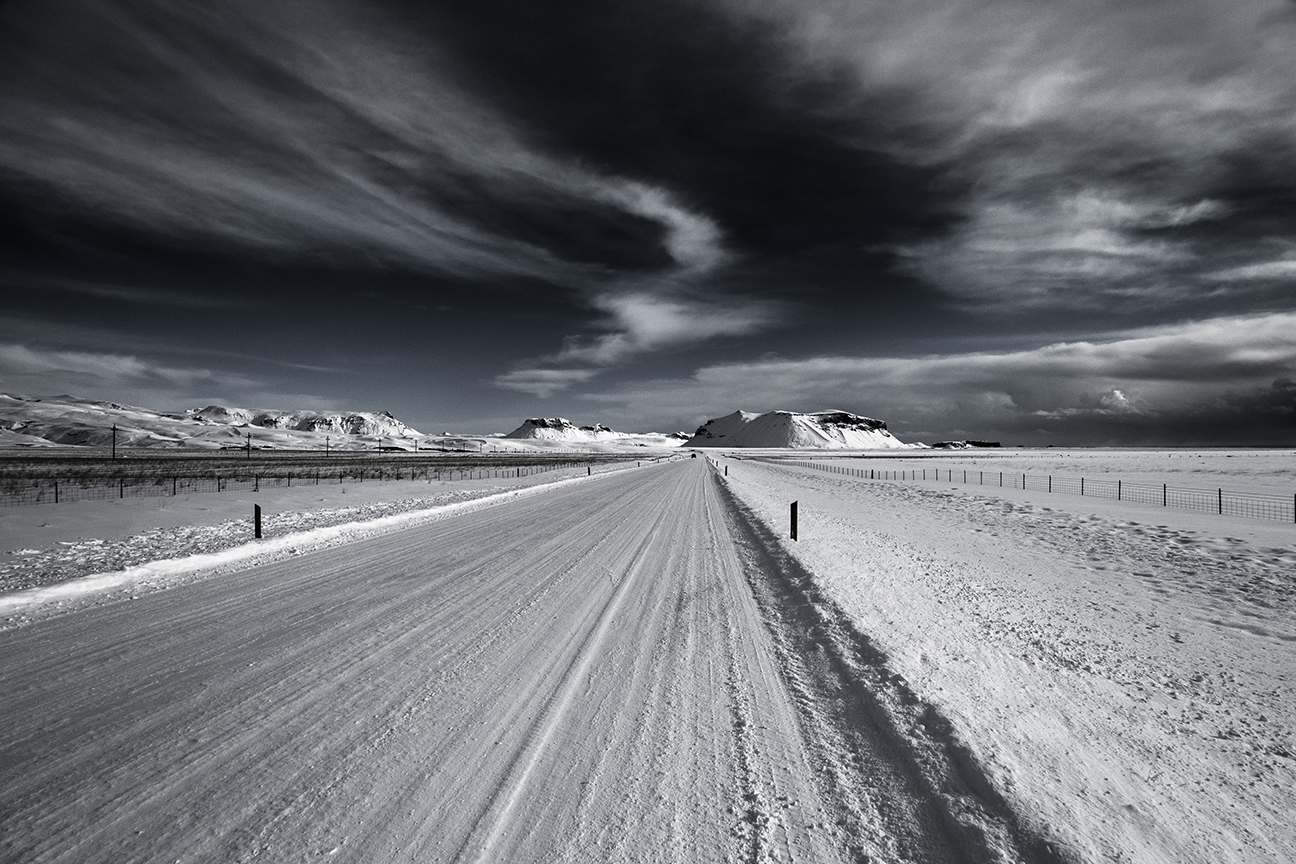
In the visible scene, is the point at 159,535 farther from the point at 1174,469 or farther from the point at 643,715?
the point at 1174,469

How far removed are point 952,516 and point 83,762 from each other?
20809 mm

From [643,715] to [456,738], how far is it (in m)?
1.38

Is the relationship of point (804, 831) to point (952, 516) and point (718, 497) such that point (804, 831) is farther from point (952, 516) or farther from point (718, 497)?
point (718, 497)

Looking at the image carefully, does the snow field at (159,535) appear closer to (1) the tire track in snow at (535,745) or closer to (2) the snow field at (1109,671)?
(1) the tire track in snow at (535,745)

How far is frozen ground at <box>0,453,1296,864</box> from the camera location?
2.97m

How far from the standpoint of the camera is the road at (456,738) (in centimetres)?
291

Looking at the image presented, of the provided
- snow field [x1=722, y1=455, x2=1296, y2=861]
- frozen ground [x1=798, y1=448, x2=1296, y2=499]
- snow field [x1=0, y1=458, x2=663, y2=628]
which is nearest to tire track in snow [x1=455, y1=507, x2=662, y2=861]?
snow field [x1=722, y1=455, x2=1296, y2=861]

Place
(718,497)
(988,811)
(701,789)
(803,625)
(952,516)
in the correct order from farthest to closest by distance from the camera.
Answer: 1. (718,497)
2. (952,516)
3. (803,625)
4. (701,789)
5. (988,811)

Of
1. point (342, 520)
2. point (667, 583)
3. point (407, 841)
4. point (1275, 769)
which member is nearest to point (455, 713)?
point (407, 841)

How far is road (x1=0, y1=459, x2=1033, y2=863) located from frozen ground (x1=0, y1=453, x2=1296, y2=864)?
0.02 m

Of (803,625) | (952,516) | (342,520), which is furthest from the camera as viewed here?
(952,516)

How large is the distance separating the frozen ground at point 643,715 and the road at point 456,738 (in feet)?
0.07

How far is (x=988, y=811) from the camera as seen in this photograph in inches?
124

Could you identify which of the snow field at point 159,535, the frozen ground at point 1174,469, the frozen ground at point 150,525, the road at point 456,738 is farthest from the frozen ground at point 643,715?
the frozen ground at point 1174,469
